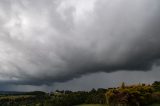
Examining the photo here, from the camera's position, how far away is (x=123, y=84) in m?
190

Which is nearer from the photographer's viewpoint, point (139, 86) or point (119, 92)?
point (119, 92)

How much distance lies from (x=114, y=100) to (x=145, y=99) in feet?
65.2

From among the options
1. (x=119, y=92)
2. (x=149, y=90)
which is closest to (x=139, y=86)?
(x=149, y=90)

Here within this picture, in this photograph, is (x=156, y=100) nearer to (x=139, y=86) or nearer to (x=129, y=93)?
(x=139, y=86)

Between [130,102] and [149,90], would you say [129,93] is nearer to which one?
[130,102]

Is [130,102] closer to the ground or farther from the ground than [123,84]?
closer to the ground

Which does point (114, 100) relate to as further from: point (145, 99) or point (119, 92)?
point (145, 99)

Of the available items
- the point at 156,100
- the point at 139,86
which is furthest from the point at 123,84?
the point at 156,100

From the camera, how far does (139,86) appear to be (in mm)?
191750

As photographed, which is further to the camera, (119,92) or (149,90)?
(149,90)

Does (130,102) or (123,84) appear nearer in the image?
(130,102)

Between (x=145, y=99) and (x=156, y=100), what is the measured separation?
42.6 ft

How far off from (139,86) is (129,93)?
17738mm

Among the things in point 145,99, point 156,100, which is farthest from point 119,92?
point 156,100
